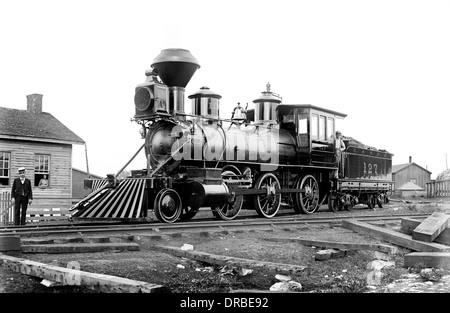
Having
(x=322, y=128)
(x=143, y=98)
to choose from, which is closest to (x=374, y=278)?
(x=143, y=98)

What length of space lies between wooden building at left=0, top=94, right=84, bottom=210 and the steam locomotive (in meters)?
6.73

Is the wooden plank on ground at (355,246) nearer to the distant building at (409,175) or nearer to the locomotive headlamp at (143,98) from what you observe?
the locomotive headlamp at (143,98)

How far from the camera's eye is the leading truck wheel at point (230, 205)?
38.2 feet

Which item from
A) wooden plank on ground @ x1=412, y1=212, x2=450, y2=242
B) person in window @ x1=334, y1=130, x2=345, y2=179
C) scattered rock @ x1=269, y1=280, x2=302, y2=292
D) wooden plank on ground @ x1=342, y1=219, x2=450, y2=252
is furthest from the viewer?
person in window @ x1=334, y1=130, x2=345, y2=179

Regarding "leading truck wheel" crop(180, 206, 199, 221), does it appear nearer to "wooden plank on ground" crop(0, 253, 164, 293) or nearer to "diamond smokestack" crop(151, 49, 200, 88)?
"diamond smokestack" crop(151, 49, 200, 88)

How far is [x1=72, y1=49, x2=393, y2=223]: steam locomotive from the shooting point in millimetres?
10070

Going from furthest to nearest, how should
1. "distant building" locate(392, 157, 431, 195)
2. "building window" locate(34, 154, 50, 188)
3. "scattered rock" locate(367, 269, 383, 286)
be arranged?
"distant building" locate(392, 157, 431, 195) → "building window" locate(34, 154, 50, 188) → "scattered rock" locate(367, 269, 383, 286)

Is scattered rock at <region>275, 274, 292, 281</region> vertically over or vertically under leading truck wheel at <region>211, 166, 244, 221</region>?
under

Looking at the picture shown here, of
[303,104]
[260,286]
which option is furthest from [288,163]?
[260,286]

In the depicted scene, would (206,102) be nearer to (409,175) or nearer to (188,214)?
(188,214)

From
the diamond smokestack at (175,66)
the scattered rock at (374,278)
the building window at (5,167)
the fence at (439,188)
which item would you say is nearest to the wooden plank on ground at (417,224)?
the scattered rock at (374,278)

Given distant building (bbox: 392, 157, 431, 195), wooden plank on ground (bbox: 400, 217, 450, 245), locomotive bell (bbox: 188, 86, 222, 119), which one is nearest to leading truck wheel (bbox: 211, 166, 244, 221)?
locomotive bell (bbox: 188, 86, 222, 119)
